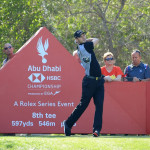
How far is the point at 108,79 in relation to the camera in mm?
10836

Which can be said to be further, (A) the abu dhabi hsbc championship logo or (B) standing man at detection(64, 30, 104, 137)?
(A) the abu dhabi hsbc championship logo

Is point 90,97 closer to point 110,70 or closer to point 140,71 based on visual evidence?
point 110,70

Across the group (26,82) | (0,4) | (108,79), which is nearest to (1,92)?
(26,82)

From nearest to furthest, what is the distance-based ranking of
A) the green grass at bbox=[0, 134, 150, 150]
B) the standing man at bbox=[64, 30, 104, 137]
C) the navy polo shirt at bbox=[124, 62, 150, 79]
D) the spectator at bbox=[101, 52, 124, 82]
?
the green grass at bbox=[0, 134, 150, 150] → the standing man at bbox=[64, 30, 104, 137] → the spectator at bbox=[101, 52, 124, 82] → the navy polo shirt at bbox=[124, 62, 150, 79]

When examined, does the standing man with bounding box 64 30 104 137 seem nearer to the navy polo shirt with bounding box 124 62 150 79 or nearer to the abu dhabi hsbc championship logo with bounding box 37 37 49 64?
the abu dhabi hsbc championship logo with bounding box 37 37 49 64

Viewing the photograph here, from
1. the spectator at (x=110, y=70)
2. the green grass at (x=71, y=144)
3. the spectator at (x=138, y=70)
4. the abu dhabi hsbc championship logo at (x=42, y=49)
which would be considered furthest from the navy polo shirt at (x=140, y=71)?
the green grass at (x=71, y=144)

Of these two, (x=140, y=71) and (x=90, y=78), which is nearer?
(x=90, y=78)

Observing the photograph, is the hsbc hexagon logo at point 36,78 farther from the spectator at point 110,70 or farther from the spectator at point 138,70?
the spectator at point 138,70

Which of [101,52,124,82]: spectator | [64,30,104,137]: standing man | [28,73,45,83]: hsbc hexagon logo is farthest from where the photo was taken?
[101,52,124,82]: spectator

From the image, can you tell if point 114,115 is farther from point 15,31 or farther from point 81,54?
point 15,31

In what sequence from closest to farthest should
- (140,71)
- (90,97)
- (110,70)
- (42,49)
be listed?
(90,97), (42,49), (110,70), (140,71)

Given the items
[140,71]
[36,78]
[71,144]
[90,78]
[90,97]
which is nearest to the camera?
[71,144]

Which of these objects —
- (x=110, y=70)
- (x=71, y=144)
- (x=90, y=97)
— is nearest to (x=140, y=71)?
(x=110, y=70)

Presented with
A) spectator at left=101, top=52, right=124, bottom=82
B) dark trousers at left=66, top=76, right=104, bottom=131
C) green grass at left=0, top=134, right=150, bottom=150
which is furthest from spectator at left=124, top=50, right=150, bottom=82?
green grass at left=0, top=134, right=150, bottom=150
